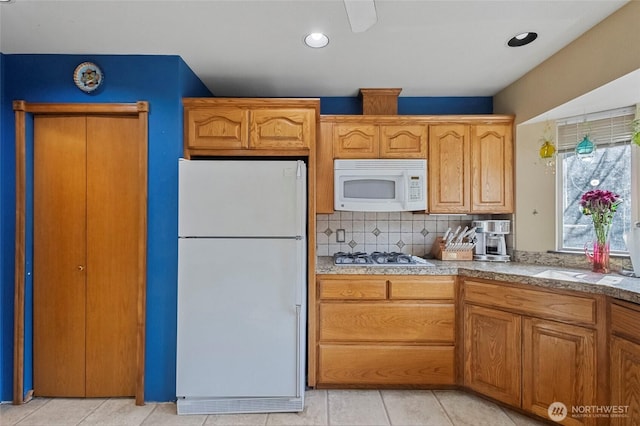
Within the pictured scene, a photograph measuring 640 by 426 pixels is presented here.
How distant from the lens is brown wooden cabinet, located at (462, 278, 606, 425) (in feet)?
5.81

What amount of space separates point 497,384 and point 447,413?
389 mm

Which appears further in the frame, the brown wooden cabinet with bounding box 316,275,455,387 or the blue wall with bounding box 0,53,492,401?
the brown wooden cabinet with bounding box 316,275,455,387

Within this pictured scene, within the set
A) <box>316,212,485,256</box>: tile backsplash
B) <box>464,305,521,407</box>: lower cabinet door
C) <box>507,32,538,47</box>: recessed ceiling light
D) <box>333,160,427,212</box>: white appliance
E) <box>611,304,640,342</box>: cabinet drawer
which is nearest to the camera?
<box>611,304,640,342</box>: cabinet drawer

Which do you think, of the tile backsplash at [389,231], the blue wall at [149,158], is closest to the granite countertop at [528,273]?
the tile backsplash at [389,231]

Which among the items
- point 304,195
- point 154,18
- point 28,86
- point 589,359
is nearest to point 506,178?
point 589,359

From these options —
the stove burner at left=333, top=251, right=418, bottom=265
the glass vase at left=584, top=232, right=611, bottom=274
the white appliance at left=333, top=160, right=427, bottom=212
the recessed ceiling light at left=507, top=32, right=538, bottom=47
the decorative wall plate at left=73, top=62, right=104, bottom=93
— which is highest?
the recessed ceiling light at left=507, top=32, right=538, bottom=47

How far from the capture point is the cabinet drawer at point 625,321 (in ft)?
5.07

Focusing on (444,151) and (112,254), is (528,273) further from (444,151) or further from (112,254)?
(112,254)

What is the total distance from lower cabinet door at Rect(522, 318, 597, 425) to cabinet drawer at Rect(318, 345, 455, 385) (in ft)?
1.62

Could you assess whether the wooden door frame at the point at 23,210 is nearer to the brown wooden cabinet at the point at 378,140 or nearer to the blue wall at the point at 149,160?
the blue wall at the point at 149,160

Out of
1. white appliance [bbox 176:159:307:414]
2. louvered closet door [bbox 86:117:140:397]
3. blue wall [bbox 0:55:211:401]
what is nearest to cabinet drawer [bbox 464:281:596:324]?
white appliance [bbox 176:159:307:414]

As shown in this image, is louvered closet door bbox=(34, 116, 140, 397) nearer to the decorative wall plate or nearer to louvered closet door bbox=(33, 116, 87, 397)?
louvered closet door bbox=(33, 116, 87, 397)

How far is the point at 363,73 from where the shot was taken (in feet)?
8.20

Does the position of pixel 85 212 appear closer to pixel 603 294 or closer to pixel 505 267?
pixel 505 267
